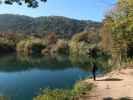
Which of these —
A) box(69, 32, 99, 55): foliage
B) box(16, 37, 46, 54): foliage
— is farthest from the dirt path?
box(16, 37, 46, 54): foliage

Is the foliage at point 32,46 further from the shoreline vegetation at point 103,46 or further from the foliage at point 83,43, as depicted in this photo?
the foliage at point 83,43

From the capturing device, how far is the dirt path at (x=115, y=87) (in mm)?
17078

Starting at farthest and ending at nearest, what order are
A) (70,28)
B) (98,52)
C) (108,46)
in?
(70,28), (98,52), (108,46)

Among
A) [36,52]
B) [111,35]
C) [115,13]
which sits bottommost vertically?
[36,52]

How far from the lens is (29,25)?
195625mm

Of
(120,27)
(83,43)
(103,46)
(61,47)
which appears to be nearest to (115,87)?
(120,27)

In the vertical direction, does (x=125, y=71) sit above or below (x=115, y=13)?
below

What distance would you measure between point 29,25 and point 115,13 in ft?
547

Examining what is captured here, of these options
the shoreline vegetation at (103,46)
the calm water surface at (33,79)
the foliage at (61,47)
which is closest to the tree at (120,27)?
the shoreline vegetation at (103,46)

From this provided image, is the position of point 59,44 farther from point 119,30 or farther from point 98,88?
point 98,88

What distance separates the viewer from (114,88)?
19.4 m

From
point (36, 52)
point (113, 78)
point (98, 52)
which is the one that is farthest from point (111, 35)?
point (36, 52)

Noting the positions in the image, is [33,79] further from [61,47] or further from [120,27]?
Result: [61,47]

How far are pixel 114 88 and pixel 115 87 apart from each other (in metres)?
0.33
